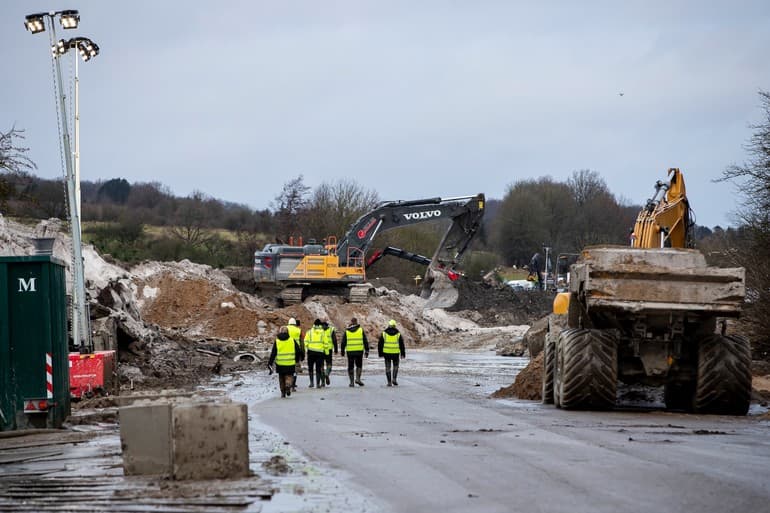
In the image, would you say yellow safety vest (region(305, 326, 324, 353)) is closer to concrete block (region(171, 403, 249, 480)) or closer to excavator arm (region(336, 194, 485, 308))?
concrete block (region(171, 403, 249, 480))

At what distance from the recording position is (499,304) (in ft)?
192

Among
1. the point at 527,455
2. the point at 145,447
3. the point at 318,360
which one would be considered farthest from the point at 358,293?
the point at 145,447

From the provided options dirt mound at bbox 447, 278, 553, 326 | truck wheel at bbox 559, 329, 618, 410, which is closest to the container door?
truck wheel at bbox 559, 329, 618, 410

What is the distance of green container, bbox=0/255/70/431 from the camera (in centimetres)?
1400

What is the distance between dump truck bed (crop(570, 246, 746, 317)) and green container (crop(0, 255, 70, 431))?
7870 millimetres

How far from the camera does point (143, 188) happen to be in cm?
11375

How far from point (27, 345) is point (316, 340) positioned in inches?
376

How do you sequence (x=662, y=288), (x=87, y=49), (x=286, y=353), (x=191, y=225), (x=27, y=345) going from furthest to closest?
(x=191, y=225) → (x=87, y=49) → (x=286, y=353) → (x=662, y=288) → (x=27, y=345)

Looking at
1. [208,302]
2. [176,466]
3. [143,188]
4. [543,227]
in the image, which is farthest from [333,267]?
[143,188]

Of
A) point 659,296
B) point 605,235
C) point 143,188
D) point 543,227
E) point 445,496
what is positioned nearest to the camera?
point 445,496

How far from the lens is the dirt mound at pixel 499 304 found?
185 feet

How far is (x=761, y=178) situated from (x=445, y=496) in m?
23.5

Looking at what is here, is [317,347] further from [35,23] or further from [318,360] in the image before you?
[35,23]

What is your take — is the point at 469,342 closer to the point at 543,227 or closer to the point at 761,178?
Answer: the point at 761,178
